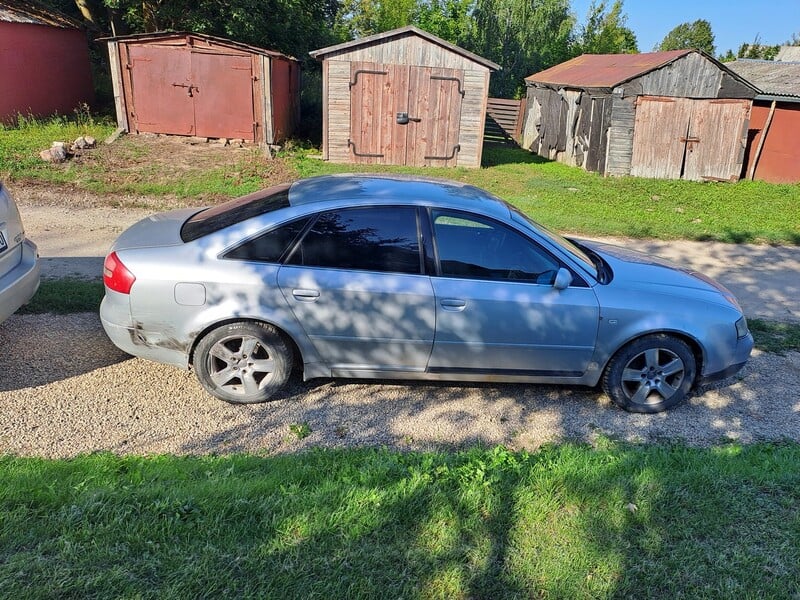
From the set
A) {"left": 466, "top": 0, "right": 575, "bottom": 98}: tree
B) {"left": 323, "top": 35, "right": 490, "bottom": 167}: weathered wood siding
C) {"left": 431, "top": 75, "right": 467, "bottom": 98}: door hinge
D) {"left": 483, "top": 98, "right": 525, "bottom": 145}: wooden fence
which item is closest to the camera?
{"left": 323, "top": 35, "right": 490, "bottom": 167}: weathered wood siding

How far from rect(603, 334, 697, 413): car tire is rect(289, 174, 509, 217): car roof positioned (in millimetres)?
1426

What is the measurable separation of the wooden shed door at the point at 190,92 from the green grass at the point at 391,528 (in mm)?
13359

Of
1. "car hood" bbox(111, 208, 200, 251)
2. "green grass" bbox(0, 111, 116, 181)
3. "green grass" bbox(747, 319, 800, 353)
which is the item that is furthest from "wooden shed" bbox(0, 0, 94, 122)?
"green grass" bbox(747, 319, 800, 353)

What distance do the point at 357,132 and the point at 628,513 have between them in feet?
44.2

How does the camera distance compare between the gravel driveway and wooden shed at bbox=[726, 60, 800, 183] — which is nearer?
the gravel driveway

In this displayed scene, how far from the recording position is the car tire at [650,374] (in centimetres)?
466

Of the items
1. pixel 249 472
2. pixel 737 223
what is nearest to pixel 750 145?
pixel 737 223

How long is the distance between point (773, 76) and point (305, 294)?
63.8 feet

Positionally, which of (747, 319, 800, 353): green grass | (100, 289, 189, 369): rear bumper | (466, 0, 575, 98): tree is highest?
(466, 0, 575, 98): tree

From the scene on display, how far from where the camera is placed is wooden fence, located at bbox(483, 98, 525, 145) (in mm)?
23359

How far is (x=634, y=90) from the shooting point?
617 inches

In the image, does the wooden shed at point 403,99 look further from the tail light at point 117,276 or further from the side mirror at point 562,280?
the side mirror at point 562,280

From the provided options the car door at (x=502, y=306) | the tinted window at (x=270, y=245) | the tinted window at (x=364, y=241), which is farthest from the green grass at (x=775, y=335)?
the tinted window at (x=270, y=245)

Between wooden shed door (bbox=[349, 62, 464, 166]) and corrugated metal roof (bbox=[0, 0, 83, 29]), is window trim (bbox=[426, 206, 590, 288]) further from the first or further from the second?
corrugated metal roof (bbox=[0, 0, 83, 29])
